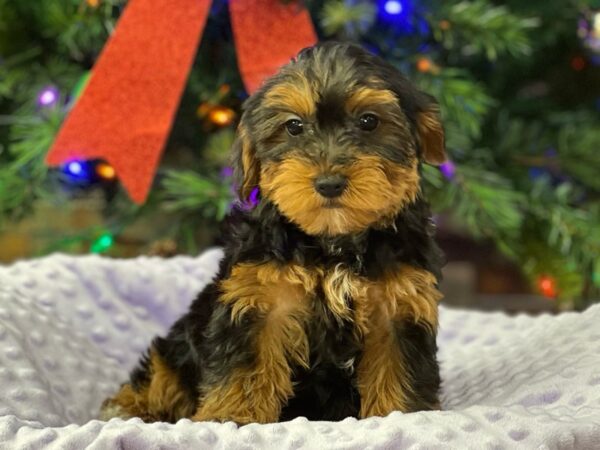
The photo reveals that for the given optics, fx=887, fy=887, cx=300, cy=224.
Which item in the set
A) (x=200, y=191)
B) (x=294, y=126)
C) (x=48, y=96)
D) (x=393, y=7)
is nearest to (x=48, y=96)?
(x=48, y=96)

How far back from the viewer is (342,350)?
1972mm

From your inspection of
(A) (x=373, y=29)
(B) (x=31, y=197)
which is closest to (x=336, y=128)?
(A) (x=373, y=29)

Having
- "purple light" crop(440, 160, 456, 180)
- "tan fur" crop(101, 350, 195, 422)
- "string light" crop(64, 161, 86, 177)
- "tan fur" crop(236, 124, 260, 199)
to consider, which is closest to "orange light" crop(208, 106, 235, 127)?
"string light" crop(64, 161, 86, 177)

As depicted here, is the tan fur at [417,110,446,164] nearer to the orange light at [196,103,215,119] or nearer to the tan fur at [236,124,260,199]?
the tan fur at [236,124,260,199]

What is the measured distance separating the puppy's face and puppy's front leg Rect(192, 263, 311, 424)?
0.15m

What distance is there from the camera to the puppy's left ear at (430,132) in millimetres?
1976

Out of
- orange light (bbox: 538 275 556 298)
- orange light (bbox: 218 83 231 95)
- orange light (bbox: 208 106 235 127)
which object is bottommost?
orange light (bbox: 538 275 556 298)

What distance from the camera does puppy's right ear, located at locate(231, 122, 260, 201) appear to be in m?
1.98

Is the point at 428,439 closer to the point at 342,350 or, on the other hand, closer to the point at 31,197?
the point at 342,350

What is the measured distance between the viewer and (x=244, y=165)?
2.00 meters

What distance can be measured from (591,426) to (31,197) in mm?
2609

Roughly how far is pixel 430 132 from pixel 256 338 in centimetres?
60

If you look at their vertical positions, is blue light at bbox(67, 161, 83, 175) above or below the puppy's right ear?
below

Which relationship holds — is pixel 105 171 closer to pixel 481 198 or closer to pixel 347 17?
pixel 347 17
